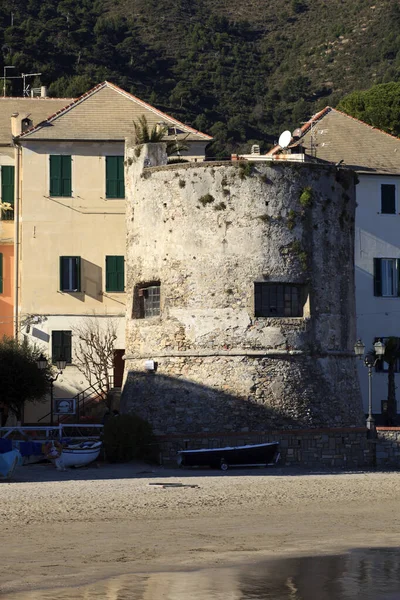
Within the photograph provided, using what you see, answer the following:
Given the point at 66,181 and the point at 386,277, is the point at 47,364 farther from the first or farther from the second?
the point at 386,277

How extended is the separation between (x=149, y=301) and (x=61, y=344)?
5.81 meters

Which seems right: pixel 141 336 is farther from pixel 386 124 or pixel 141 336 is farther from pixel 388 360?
pixel 386 124

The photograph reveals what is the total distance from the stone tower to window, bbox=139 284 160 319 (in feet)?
0.17

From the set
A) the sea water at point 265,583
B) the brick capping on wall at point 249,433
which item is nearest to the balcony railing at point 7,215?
the brick capping on wall at point 249,433

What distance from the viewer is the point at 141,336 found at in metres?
39.4

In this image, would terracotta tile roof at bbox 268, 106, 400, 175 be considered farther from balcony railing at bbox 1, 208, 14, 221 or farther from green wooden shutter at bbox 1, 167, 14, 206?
balcony railing at bbox 1, 208, 14, 221

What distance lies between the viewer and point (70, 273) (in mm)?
44594

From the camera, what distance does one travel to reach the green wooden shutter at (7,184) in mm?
45906

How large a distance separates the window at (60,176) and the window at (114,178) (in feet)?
4.25

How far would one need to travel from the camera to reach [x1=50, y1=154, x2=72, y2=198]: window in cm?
4466

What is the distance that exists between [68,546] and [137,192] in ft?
64.0

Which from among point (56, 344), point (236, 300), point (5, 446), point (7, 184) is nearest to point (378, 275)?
point (56, 344)

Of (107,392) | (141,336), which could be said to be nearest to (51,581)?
(141,336)

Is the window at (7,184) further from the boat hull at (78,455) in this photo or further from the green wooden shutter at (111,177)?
the boat hull at (78,455)
